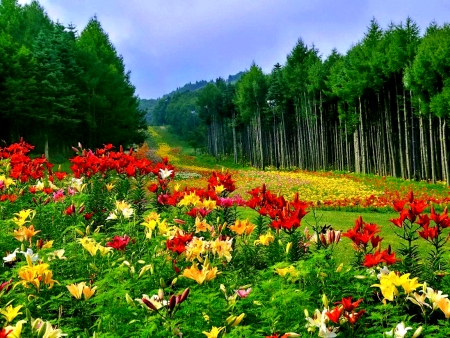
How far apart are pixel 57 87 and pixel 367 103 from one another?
22511 mm

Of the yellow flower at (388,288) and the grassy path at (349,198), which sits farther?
the grassy path at (349,198)

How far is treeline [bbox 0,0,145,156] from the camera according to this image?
91.5 ft

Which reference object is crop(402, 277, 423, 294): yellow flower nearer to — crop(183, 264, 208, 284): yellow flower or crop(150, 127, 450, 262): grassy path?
crop(183, 264, 208, 284): yellow flower

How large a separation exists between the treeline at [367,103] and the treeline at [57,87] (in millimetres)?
14762

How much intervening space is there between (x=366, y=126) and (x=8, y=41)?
2618 centimetres

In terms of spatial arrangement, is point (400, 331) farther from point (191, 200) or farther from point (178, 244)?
point (191, 200)

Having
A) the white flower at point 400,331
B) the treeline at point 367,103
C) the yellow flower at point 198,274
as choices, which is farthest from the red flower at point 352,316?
the treeline at point 367,103

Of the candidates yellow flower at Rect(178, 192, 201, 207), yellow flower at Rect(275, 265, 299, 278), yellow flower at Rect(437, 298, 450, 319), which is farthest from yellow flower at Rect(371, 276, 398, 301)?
yellow flower at Rect(178, 192, 201, 207)

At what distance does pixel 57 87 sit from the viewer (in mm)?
29141

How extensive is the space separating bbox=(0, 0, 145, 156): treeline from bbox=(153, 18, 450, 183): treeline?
14762 mm

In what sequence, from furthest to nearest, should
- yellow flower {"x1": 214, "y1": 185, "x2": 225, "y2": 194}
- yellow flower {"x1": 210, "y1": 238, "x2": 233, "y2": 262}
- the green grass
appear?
the green grass
yellow flower {"x1": 214, "y1": 185, "x2": 225, "y2": 194}
yellow flower {"x1": 210, "y1": 238, "x2": 233, "y2": 262}

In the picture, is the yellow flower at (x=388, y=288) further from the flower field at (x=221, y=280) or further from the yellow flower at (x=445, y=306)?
the yellow flower at (x=445, y=306)

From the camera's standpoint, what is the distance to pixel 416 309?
3.05m

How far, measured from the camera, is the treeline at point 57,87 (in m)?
27.9
